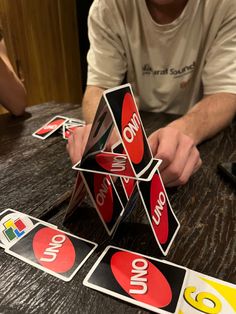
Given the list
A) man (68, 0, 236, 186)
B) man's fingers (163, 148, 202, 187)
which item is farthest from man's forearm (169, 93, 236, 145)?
man's fingers (163, 148, 202, 187)

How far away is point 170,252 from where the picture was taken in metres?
0.54

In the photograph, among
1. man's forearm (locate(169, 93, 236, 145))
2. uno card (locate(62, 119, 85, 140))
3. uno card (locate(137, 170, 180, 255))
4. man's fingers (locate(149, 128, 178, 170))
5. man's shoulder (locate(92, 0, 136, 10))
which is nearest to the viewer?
uno card (locate(137, 170, 180, 255))

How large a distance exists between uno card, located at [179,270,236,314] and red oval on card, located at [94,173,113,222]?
182 mm

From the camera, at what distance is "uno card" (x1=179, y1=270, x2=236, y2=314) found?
1.43 feet

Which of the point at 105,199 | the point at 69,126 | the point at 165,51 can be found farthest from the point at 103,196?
the point at 165,51

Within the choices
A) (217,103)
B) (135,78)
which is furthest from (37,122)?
(217,103)

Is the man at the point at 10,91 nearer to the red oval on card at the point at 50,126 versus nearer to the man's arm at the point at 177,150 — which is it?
the red oval on card at the point at 50,126

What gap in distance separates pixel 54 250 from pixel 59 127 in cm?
61

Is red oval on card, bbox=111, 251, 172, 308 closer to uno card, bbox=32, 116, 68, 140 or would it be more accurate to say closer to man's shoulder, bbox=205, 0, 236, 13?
uno card, bbox=32, 116, 68, 140

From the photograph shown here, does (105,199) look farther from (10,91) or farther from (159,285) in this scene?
(10,91)

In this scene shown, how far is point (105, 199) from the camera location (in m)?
0.59

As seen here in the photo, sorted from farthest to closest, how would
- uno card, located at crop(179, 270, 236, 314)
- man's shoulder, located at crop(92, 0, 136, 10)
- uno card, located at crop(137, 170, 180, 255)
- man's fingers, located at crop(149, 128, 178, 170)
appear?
man's shoulder, located at crop(92, 0, 136, 10)
man's fingers, located at crop(149, 128, 178, 170)
uno card, located at crop(137, 170, 180, 255)
uno card, located at crop(179, 270, 236, 314)

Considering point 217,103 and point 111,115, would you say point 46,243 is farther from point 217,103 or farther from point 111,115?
point 217,103

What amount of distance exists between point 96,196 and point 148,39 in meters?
0.86
